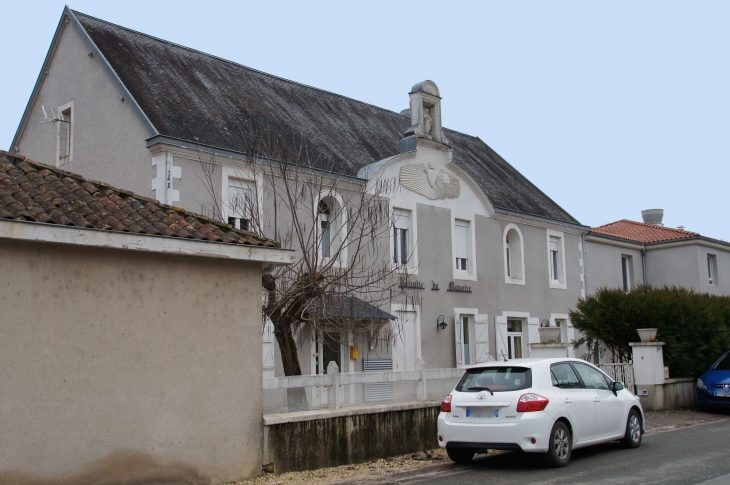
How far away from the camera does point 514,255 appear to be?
24.2m

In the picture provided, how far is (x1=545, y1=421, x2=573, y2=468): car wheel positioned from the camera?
32.2ft

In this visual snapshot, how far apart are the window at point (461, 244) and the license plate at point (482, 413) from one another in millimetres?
11758

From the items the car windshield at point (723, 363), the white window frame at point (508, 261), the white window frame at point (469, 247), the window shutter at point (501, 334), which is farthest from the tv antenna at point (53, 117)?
the car windshield at point (723, 363)

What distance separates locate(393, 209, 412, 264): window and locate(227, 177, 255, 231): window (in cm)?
477

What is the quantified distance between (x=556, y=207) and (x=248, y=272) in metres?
19.2

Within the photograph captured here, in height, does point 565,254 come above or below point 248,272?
above

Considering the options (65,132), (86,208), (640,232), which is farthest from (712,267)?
(86,208)

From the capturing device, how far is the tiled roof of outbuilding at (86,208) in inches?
324

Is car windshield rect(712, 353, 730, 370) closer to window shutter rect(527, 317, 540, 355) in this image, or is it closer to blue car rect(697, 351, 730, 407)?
blue car rect(697, 351, 730, 407)

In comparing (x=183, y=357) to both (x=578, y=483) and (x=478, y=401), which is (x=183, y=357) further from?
(x=578, y=483)

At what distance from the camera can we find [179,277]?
916cm

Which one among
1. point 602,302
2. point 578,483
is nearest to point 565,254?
point 602,302

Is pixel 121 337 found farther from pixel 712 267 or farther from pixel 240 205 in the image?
pixel 712 267

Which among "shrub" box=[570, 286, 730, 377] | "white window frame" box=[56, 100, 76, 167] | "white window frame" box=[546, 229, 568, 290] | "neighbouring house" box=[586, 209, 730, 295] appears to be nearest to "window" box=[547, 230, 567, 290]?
"white window frame" box=[546, 229, 568, 290]
